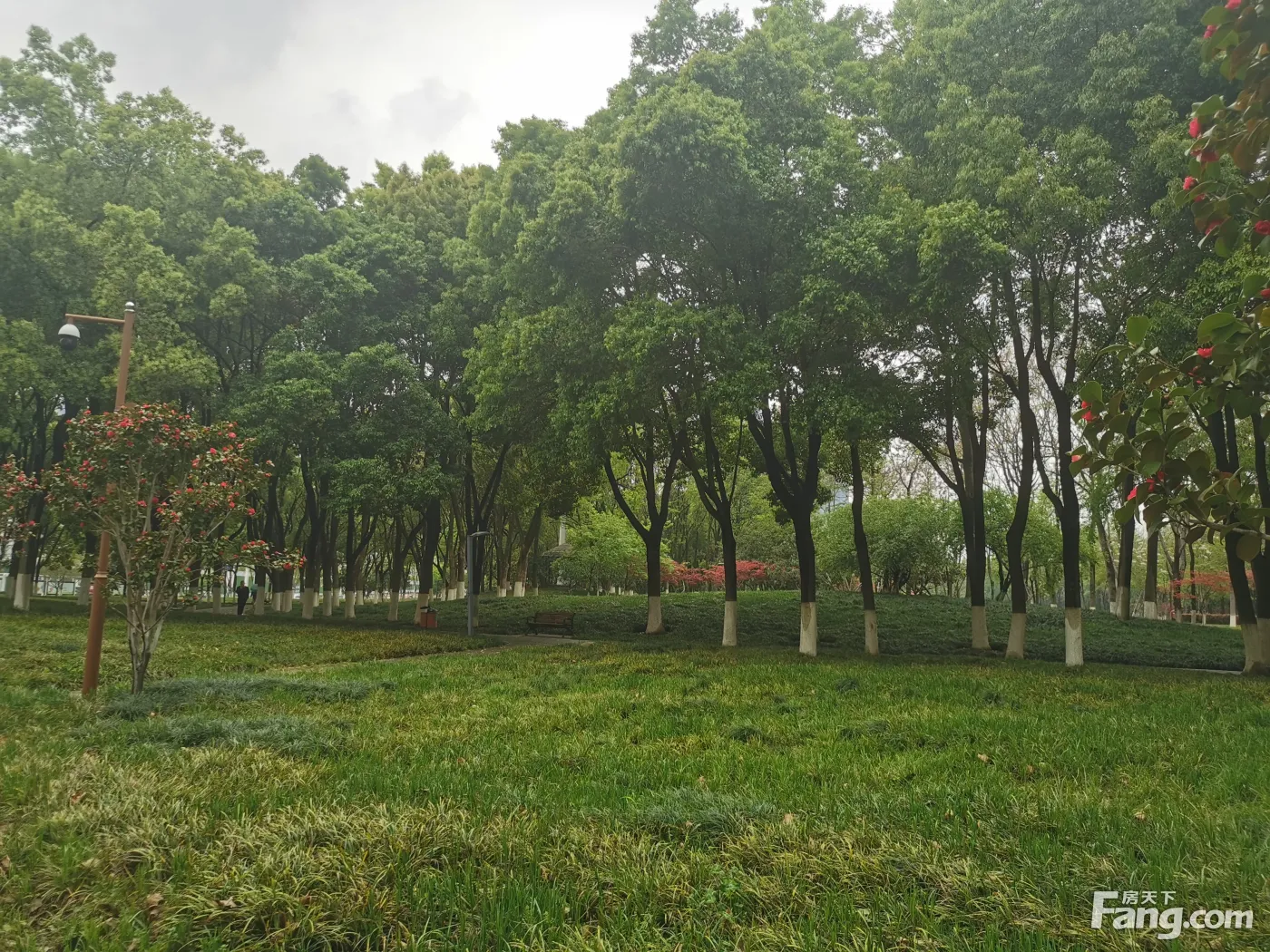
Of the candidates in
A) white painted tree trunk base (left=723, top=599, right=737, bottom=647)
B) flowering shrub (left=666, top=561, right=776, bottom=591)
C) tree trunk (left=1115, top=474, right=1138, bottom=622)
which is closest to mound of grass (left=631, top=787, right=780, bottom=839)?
white painted tree trunk base (left=723, top=599, right=737, bottom=647)

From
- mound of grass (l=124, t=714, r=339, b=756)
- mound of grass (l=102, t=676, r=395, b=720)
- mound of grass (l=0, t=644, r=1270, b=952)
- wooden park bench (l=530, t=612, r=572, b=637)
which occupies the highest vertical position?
mound of grass (l=0, t=644, r=1270, b=952)

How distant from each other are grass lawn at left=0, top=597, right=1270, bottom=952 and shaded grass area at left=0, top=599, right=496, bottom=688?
2771 mm

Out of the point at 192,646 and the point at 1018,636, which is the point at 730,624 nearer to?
the point at 1018,636

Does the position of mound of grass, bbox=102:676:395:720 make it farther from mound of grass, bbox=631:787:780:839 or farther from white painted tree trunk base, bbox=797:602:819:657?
white painted tree trunk base, bbox=797:602:819:657

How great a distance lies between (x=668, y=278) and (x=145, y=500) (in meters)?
11.0

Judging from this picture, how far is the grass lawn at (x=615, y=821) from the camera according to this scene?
323 cm

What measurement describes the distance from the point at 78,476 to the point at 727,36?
1442 cm

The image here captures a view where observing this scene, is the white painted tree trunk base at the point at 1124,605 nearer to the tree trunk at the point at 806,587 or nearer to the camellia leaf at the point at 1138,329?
the tree trunk at the point at 806,587

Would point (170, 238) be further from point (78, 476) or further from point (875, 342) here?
point (875, 342)

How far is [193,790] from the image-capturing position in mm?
4797

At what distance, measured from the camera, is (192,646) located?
49.6 feet

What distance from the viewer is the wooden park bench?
22.6m

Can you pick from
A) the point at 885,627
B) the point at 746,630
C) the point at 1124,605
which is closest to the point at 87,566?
the point at 746,630

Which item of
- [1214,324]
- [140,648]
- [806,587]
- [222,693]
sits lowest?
[222,693]
